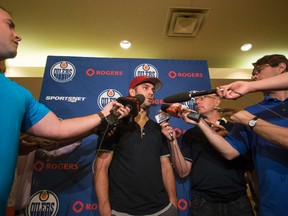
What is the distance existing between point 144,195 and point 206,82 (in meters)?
1.40

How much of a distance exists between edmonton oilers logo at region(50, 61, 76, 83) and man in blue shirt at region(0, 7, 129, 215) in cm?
95

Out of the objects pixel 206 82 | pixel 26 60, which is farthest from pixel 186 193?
pixel 26 60

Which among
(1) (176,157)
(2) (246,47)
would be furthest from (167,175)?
(2) (246,47)

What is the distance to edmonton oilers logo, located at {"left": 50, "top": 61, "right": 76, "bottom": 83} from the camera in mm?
2090

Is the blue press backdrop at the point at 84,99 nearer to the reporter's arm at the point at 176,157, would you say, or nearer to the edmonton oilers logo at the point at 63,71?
the edmonton oilers logo at the point at 63,71

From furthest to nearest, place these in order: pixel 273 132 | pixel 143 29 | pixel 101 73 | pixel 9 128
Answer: pixel 143 29 < pixel 101 73 < pixel 273 132 < pixel 9 128

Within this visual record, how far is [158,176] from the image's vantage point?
57.1 inches

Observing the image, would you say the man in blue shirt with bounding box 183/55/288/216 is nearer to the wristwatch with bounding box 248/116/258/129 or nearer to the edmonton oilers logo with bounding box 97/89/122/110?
the wristwatch with bounding box 248/116/258/129

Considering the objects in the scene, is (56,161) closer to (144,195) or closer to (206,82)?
(144,195)

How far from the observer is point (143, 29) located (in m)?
2.62

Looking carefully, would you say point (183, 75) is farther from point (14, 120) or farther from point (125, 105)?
point (14, 120)

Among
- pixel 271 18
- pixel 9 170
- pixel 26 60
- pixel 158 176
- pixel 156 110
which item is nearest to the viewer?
pixel 9 170

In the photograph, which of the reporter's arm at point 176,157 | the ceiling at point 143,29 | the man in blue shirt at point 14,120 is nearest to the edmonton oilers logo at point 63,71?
the ceiling at point 143,29

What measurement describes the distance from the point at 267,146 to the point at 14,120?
1.41m
